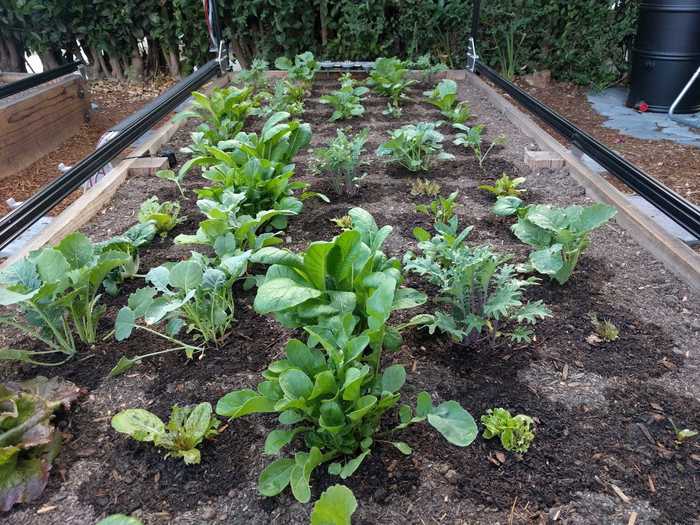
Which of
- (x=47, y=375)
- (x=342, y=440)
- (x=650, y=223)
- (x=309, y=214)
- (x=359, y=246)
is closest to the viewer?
(x=342, y=440)

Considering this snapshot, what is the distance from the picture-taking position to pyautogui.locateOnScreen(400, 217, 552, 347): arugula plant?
1546 mm

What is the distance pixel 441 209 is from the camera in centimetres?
248

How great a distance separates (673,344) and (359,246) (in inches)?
40.3

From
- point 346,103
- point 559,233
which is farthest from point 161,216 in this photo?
point 346,103

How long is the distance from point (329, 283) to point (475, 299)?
0.53 m

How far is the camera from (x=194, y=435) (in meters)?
1.36

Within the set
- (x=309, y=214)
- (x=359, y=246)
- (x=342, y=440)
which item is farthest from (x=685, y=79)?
(x=342, y=440)

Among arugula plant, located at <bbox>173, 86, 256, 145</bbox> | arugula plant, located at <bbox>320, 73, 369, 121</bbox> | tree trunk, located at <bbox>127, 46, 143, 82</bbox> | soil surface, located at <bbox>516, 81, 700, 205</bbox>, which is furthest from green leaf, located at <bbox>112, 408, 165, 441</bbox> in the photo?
tree trunk, located at <bbox>127, 46, 143, 82</bbox>

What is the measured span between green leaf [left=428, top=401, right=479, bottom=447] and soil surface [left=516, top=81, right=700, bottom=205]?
282 centimetres

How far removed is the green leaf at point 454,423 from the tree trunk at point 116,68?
6388mm

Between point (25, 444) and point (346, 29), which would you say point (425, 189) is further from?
point (346, 29)

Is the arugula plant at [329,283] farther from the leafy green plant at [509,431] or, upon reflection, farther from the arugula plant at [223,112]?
the arugula plant at [223,112]

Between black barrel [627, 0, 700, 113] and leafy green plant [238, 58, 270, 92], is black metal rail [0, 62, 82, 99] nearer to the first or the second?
leafy green plant [238, 58, 270, 92]

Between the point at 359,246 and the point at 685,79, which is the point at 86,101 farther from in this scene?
the point at 685,79
